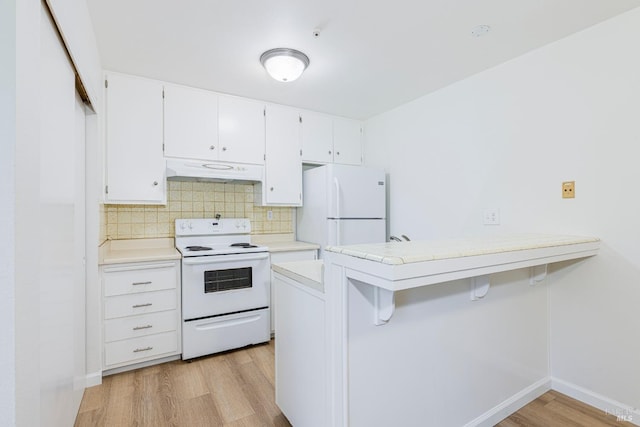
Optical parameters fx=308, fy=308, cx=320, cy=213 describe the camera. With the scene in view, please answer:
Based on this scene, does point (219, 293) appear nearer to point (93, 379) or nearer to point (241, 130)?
point (93, 379)

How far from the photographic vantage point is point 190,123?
2746 mm

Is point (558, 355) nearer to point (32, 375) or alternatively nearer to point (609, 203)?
point (609, 203)

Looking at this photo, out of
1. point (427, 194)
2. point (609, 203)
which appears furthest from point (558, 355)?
point (427, 194)

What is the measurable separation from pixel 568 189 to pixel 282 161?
93.6 inches

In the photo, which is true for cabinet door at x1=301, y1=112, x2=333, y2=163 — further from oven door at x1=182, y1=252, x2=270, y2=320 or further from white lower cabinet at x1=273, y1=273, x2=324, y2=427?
white lower cabinet at x1=273, y1=273, x2=324, y2=427

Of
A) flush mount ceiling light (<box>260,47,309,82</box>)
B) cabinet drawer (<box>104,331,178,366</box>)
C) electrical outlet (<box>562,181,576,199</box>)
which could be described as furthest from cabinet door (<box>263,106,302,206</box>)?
electrical outlet (<box>562,181,576,199</box>)

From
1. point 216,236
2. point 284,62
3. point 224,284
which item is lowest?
point 224,284

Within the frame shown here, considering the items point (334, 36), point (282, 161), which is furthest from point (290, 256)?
point (334, 36)

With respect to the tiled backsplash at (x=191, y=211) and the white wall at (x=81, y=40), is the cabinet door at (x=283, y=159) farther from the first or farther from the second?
the white wall at (x=81, y=40)

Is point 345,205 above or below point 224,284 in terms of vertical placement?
above

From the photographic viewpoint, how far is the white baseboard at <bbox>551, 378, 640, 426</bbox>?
68.2 inches

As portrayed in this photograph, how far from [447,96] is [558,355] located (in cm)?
215

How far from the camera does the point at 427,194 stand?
294cm

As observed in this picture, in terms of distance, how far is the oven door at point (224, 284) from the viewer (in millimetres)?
2490
